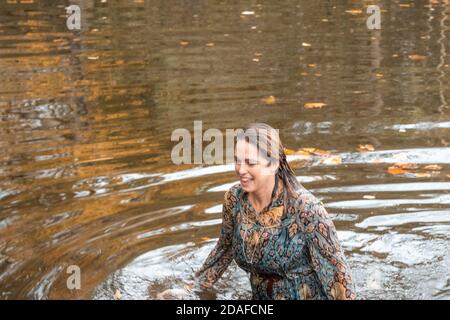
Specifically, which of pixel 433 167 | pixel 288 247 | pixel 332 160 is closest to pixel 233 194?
pixel 288 247

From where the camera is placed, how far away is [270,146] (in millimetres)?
4891

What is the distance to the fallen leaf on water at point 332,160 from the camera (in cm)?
860

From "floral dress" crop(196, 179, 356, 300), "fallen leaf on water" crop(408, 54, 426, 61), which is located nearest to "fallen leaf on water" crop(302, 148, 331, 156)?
Result: "floral dress" crop(196, 179, 356, 300)

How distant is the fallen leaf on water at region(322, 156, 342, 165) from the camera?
8.60m

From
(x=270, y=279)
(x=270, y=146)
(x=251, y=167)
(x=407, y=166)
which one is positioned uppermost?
(x=270, y=146)

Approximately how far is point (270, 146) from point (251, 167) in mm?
162

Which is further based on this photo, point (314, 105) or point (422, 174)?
point (314, 105)

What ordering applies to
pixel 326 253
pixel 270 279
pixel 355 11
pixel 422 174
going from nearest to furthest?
pixel 326 253
pixel 270 279
pixel 422 174
pixel 355 11

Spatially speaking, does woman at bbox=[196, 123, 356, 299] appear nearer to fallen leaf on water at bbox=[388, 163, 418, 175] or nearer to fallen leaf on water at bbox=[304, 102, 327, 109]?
fallen leaf on water at bbox=[388, 163, 418, 175]

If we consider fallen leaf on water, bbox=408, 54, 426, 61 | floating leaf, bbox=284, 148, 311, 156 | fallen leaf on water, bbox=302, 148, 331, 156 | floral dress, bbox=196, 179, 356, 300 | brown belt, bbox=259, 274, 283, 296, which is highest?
floral dress, bbox=196, 179, 356, 300

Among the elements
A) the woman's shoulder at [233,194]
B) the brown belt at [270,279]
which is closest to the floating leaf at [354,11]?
the woman's shoulder at [233,194]

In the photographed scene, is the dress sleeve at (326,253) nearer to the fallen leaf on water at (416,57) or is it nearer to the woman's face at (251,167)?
the woman's face at (251,167)

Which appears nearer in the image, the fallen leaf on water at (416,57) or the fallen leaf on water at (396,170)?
the fallen leaf on water at (396,170)

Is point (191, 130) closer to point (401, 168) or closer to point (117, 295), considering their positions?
point (401, 168)
